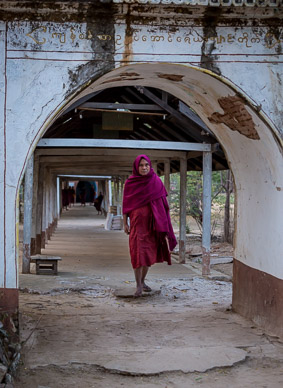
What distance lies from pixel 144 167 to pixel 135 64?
88.3 inches

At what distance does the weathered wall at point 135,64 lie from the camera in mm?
4418

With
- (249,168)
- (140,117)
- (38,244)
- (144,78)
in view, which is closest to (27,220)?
(38,244)

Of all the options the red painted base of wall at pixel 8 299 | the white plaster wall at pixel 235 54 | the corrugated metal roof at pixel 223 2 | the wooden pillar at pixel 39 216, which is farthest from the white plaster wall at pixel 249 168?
the wooden pillar at pixel 39 216

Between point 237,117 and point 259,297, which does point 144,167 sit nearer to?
point 237,117

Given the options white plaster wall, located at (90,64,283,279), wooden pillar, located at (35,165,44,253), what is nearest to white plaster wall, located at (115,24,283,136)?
white plaster wall, located at (90,64,283,279)

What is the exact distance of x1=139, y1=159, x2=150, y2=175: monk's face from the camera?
21.9 ft

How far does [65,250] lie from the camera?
13.1 meters

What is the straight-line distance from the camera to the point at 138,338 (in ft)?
16.1

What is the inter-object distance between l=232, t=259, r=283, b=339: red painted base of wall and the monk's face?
1634mm

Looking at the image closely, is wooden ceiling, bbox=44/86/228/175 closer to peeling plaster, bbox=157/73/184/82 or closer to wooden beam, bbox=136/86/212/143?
wooden beam, bbox=136/86/212/143

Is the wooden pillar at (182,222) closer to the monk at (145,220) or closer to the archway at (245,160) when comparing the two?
the monk at (145,220)

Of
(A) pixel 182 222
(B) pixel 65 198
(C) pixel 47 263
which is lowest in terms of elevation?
(C) pixel 47 263

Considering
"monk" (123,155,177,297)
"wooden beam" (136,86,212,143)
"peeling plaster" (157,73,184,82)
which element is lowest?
"monk" (123,155,177,297)

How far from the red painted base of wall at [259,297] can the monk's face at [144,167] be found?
1634mm
